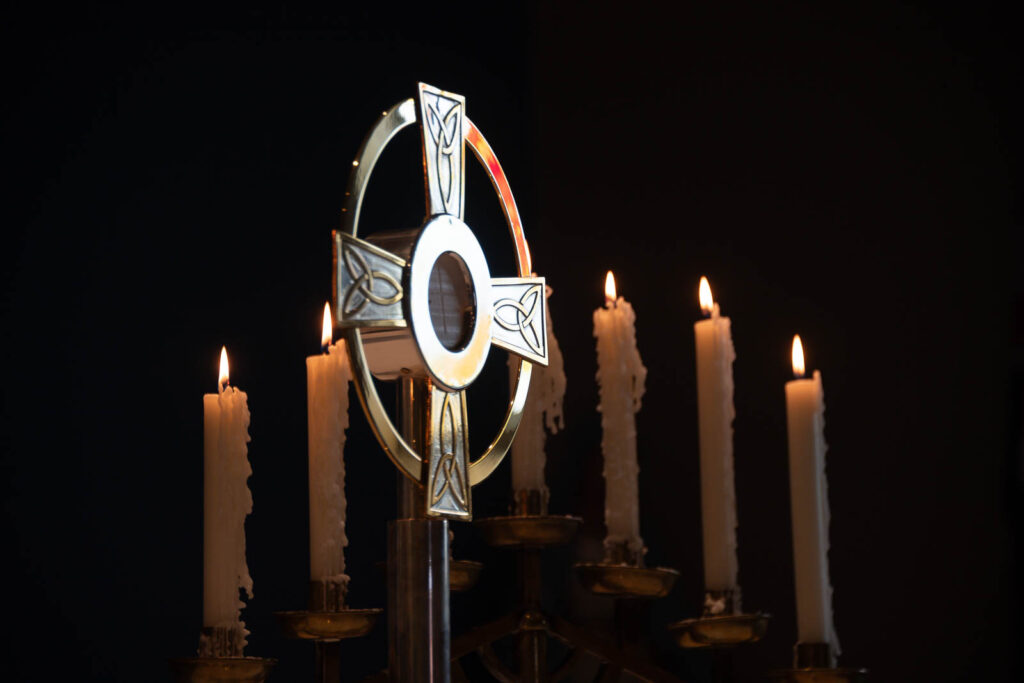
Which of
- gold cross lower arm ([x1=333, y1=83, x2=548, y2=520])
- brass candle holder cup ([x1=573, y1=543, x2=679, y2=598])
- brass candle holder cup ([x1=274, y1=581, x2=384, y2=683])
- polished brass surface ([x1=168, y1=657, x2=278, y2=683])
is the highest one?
gold cross lower arm ([x1=333, y1=83, x2=548, y2=520])

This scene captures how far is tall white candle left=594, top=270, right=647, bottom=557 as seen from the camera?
3.41 ft

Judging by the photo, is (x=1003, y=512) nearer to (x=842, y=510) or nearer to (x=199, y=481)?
(x=842, y=510)

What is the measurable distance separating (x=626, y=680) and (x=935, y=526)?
12.5 inches

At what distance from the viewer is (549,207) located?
147cm

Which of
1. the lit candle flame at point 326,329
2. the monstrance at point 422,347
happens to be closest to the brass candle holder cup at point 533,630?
the lit candle flame at point 326,329

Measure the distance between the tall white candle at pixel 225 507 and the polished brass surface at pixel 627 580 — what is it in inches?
9.7

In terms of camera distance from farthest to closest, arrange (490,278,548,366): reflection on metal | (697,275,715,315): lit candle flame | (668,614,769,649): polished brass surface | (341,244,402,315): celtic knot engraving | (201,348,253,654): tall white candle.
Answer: (697,275,715,315): lit candle flame < (668,614,769,649): polished brass surface < (201,348,253,654): tall white candle < (490,278,548,366): reflection on metal < (341,244,402,315): celtic knot engraving

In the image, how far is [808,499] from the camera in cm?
99

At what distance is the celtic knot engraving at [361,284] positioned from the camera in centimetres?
58

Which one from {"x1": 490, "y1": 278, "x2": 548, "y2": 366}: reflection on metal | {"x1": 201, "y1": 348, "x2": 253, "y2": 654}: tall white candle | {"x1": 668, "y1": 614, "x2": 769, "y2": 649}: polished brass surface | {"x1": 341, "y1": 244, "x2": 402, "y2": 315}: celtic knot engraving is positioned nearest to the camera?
{"x1": 341, "y1": 244, "x2": 402, "y2": 315}: celtic knot engraving

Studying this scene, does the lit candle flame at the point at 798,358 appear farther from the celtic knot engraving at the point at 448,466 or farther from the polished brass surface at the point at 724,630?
the celtic knot engraving at the point at 448,466

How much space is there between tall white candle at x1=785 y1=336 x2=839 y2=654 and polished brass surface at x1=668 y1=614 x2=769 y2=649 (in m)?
0.04

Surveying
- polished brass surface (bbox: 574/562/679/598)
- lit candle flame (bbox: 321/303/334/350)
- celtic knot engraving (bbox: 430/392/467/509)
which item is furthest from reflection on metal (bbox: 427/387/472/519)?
polished brass surface (bbox: 574/562/679/598)

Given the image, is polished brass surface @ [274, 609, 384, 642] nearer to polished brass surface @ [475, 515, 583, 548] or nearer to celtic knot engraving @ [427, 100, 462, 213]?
polished brass surface @ [475, 515, 583, 548]
